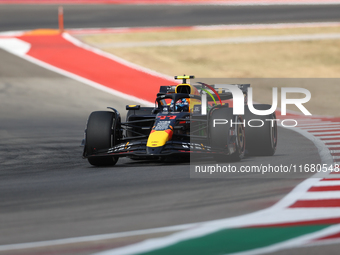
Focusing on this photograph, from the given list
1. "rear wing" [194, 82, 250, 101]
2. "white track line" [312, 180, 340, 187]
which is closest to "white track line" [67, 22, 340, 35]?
"rear wing" [194, 82, 250, 101]

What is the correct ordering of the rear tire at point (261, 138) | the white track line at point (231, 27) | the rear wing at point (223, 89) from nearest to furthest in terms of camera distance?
1. the rear tire at point (261, 138)
2. the rear wing at point (223, 89)
3. the white track line at point (231, 27)

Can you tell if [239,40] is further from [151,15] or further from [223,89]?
[223,89]

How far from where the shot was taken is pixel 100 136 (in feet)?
30.8

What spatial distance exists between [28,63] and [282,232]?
1882 cm

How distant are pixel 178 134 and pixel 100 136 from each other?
117 cm

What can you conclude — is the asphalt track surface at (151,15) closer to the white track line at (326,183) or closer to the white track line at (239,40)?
the white track line at (239,40)

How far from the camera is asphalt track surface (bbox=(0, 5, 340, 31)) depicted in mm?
29969

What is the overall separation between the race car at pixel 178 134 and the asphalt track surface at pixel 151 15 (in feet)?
64.9

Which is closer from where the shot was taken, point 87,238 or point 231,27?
point 87,238

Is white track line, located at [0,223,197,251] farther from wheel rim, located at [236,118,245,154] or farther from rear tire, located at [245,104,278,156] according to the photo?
rear tire, located at [245,104,278,156]

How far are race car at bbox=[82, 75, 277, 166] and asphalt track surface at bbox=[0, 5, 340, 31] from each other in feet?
64.9

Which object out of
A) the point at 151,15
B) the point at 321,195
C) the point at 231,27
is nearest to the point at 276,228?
the point at 321,195

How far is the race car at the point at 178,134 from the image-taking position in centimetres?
906

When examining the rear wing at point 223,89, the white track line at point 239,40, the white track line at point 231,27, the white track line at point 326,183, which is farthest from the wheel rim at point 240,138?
the white track line at point 231,27
